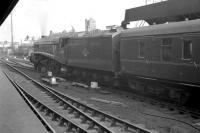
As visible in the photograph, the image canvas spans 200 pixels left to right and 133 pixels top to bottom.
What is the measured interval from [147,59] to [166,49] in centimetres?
147

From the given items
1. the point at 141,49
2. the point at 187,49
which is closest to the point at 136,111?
the point at 187,49

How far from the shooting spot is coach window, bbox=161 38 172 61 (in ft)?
46.2

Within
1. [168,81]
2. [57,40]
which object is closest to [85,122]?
[168,81]

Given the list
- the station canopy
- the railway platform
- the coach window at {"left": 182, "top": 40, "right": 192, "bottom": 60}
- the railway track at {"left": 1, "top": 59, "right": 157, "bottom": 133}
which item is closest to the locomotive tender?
the coach window at {"left": 182, "top": 40, "right": 192, "bottom": 60}

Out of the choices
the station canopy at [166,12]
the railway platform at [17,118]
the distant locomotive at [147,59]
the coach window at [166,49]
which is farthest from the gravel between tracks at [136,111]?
the station canopy at [166,12]

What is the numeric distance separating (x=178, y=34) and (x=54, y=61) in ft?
61.0

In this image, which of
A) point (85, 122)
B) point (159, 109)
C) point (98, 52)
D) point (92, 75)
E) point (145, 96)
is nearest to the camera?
point (85, 122)

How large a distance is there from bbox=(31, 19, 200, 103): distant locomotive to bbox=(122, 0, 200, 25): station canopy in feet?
8.30

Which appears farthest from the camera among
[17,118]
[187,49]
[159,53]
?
[159,53]

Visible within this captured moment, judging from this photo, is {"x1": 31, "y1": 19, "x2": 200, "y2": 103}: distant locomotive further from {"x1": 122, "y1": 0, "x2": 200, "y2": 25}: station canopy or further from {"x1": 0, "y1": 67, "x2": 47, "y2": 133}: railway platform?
{"x1": 0, "y1": 67, "x2": 47, "y2": 133}: railway platform

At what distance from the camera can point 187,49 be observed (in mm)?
13039

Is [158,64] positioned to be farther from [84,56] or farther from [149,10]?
[84,56]

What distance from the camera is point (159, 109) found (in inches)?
529

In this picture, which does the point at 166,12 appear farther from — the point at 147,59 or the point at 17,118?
the point at 17,118
